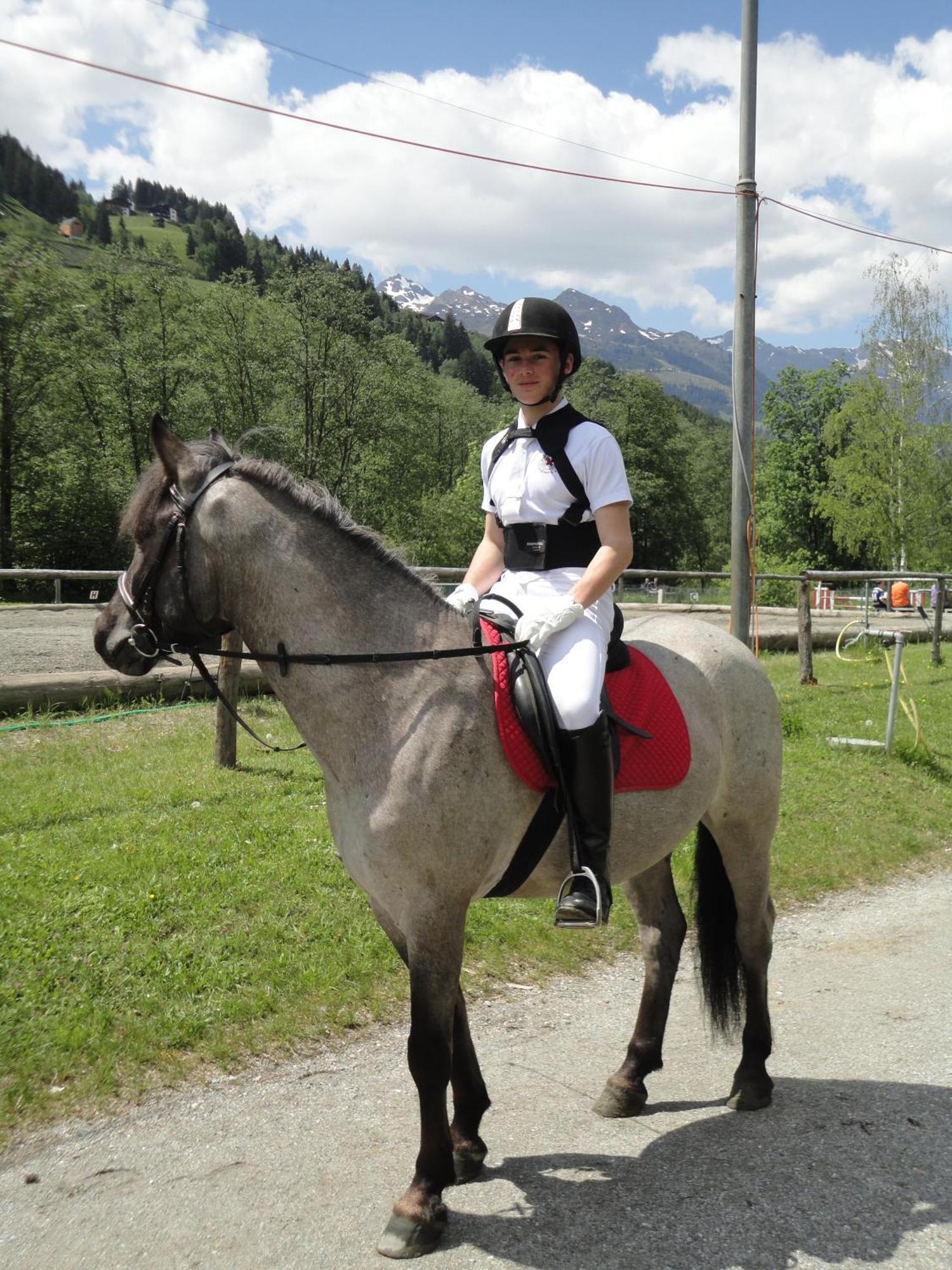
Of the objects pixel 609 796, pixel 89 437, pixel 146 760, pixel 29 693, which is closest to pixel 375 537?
pixel 609 796

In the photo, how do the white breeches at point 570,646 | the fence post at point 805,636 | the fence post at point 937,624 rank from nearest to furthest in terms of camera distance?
A: the white breeches at point 570,646 → the fence post at point 805,636 → the fence post at point 937,624

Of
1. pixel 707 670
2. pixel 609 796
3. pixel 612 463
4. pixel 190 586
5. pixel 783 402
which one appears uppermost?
pixel 783 402

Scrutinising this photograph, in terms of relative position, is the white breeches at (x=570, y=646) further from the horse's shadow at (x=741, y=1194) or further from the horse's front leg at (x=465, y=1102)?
the horse's shadow at (x=741, y=1194)

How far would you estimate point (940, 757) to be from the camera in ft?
34.2

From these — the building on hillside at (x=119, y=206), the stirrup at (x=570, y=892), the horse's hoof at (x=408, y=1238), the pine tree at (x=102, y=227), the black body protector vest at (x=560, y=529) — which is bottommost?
the horse's hoof at (x=408, y=1238)

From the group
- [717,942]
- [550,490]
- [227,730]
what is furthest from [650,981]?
[227,730]

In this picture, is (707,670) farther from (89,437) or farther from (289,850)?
(89,437)

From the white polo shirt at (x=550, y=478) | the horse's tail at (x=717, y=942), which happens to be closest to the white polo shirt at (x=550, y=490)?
the white polo shirt at (x=550, y=478)

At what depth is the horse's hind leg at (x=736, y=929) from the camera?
13.7ft

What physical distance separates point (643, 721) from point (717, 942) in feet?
4.62

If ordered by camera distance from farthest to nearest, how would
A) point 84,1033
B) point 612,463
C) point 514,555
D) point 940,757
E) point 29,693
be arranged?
point 940,757
point 29,693
point 84,1033
point 514,555
point 612,463

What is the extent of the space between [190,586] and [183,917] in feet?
8.99

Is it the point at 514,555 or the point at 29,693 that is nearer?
the point at 514,555

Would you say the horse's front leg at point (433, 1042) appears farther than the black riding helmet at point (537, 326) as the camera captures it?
No
